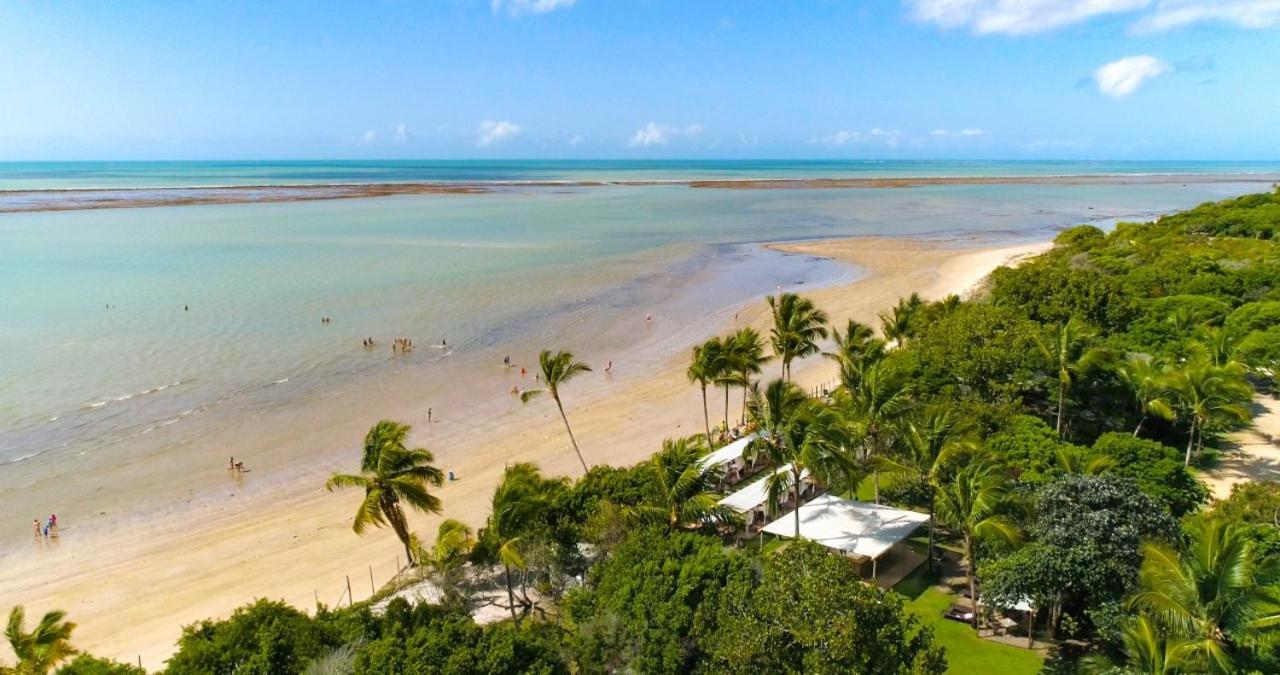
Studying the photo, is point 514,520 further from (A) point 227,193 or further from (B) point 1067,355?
(A) point 227,193

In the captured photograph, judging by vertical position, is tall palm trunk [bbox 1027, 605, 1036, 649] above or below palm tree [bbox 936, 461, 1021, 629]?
below

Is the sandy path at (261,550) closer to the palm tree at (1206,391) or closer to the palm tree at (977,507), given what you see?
the palm tree at (977,507)

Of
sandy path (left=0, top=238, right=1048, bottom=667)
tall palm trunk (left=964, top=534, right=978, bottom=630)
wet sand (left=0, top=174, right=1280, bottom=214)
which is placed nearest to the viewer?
tall palm trunk (left=964, top=534, right=978, bottom=630)

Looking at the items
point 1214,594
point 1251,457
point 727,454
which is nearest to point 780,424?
point 727,454

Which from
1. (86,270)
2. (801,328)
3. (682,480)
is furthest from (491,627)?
(86,270)

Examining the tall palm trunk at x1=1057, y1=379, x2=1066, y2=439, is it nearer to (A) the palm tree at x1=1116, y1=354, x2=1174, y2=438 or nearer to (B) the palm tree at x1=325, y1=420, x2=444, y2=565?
(A) the palm tree at x1=1116, y1=354, x2=1174, y2=438

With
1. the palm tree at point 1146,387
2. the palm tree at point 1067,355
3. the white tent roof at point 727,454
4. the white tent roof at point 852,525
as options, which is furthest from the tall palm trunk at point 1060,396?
the white tent roof at point 727,454

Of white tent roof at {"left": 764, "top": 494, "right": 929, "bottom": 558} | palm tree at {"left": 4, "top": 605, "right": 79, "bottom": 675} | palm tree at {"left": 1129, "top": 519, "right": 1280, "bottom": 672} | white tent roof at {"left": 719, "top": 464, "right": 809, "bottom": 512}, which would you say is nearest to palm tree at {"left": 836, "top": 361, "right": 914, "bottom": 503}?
white tent roof at {"left": 764, "top": 494, "right": 929, "bottom": 558}
